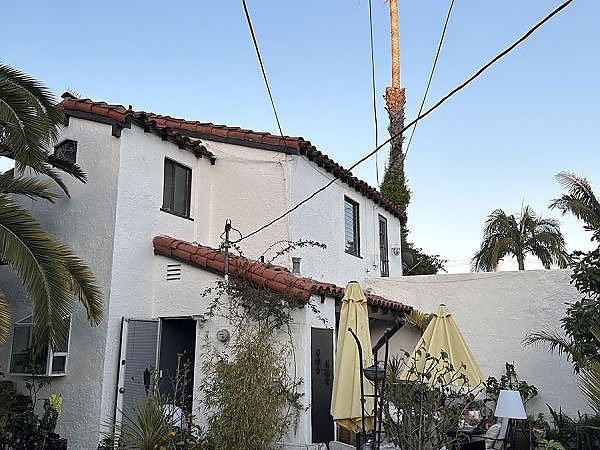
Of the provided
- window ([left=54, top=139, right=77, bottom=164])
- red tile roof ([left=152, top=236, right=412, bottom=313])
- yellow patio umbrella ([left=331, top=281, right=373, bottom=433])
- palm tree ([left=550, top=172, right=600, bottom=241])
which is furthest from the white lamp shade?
window ([left=54, top=139, right=77, bottom=164])

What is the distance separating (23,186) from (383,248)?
1283cm

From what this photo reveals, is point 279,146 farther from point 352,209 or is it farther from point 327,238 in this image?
point 352,209

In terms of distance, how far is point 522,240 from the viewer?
24.5 m

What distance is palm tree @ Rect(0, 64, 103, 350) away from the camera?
917cm

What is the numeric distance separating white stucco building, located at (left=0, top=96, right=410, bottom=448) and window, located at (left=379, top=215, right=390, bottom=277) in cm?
427

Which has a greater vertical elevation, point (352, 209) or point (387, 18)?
point (387, 18)

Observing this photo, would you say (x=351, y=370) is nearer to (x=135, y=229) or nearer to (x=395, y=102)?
(x=135, y=229)

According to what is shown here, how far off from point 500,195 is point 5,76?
61.4 ft

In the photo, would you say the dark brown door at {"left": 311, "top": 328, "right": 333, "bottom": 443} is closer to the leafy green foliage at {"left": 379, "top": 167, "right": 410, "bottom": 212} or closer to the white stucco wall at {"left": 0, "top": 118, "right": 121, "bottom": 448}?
the white stucco wall at {"left": 0, "top": 118, "right": 121, "bottom": 448}

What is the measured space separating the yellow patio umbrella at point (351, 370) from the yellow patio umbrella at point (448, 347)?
1107 mm

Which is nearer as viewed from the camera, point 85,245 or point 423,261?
point 85,245

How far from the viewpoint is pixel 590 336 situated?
12102 millimetres

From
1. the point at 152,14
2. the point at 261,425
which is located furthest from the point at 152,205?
the point at 261,425

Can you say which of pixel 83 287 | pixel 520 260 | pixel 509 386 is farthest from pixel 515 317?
pixel 83 287
